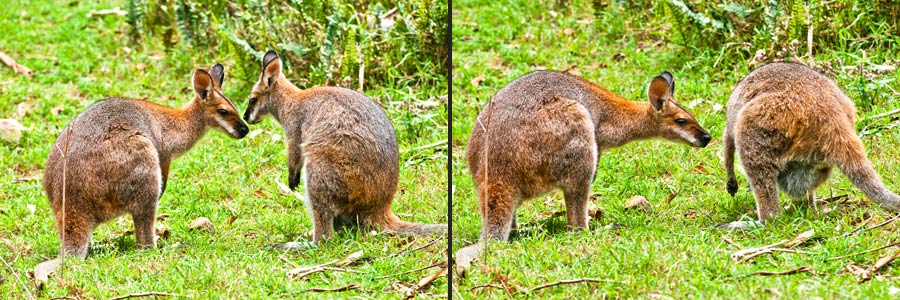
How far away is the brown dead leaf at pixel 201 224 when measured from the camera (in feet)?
16.2

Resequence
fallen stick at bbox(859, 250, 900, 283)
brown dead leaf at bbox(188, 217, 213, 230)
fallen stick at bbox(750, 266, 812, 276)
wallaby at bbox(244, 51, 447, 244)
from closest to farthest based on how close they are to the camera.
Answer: fallen stick at bbox(750, 266, 812, 276) → fallen stick at bbox(859, 250, 900, 283) → brown dead leaf at bbox(188, 217, 213, 230) → wallaby at bbox(244, 51, 447, 244)

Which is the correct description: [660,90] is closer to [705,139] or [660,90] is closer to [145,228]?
[705,139]

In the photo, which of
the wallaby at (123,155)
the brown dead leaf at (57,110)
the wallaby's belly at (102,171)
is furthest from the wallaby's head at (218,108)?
the brown dead leaf at (57,110)

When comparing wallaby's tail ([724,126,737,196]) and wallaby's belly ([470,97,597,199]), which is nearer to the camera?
A: wallaby's tail ([724,126,737,196])

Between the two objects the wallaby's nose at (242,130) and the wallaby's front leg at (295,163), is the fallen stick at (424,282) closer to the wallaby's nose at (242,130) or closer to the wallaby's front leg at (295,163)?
the wallaby's front leg at (295,163)

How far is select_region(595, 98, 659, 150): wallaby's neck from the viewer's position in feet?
18.7

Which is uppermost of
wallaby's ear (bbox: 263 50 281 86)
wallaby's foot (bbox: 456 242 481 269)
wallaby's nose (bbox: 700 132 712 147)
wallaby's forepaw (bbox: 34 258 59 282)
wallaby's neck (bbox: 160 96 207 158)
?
wallaby's ear (bbox: 263 50 281 86)

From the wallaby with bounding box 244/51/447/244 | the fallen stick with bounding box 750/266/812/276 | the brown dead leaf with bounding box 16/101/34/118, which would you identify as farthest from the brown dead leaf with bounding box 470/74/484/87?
the brown dead leaf with bounding box 16/101/34/118

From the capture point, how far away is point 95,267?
4875 millimetres

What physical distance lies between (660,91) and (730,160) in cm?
51

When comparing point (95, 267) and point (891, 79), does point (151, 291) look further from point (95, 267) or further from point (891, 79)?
point (891, 79)

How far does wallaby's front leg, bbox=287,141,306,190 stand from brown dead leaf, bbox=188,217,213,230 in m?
0.68

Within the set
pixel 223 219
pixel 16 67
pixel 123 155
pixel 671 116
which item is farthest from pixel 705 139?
pixel 16 67

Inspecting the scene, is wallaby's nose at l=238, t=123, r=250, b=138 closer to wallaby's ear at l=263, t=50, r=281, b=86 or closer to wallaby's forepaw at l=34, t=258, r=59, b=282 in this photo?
wallaby's ear at l=263, t=50, r=281, b=86
